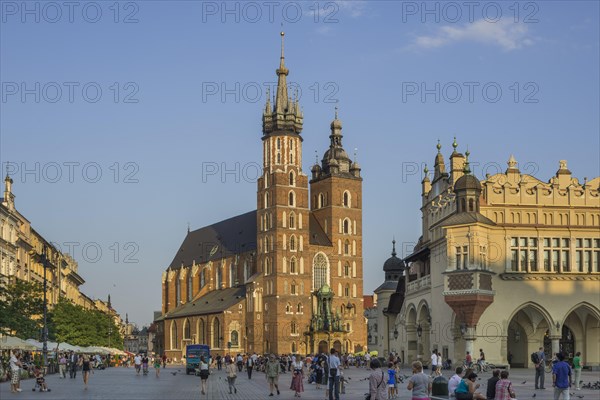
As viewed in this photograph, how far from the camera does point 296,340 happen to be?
4887 inches

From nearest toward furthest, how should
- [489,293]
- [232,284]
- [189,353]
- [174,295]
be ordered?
1. [489,293]
2. [189,353]
3. [232,284]
4. [174,295]

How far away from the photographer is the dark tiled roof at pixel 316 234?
13088 centimetres

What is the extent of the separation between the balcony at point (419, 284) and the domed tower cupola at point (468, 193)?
8.56 m

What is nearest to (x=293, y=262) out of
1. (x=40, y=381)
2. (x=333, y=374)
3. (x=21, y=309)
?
(x=21, y=309)

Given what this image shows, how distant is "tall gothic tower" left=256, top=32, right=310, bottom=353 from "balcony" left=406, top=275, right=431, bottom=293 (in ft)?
163

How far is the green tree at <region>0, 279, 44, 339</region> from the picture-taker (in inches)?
2473

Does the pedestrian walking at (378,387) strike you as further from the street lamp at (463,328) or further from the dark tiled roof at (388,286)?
the dark tiled roof at (388,286)

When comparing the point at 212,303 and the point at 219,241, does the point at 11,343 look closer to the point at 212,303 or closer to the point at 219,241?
the point at 212,303

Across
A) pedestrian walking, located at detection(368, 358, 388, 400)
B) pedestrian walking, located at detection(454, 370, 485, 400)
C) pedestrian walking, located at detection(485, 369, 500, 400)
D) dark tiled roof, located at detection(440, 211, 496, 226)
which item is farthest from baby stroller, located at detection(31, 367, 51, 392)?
dark tiled roof, located at detection(440, 211, 496, 226)

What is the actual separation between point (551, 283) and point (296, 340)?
66.1 metres

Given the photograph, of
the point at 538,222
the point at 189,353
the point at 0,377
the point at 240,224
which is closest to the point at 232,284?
the point at 240,224

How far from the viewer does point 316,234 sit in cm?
13250

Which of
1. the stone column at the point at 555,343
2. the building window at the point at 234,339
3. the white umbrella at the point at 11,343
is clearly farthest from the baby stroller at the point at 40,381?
the building window at the point at 234,339

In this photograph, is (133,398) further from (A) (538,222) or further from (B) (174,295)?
(B) (174,295)
